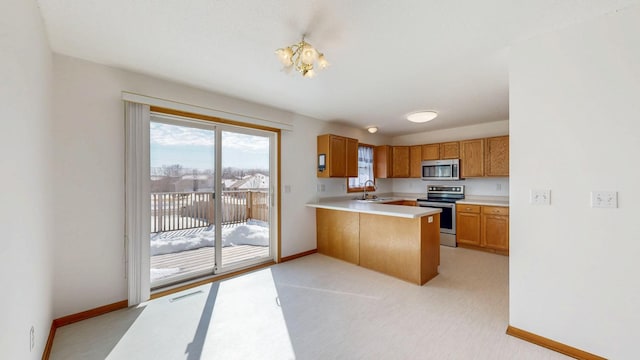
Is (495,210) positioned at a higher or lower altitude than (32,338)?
higher

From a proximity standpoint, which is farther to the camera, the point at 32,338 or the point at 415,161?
the point at 415,161

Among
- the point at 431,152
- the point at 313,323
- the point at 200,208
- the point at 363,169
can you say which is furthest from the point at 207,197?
the point at 431,152

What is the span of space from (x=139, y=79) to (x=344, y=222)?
→ 3157 millimetres

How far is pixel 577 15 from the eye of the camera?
1.61m

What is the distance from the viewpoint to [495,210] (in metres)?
4.14

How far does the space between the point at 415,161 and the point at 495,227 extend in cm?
204

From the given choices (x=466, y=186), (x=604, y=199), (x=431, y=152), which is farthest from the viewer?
(x=431, y=152)

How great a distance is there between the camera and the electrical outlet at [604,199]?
1.59 m

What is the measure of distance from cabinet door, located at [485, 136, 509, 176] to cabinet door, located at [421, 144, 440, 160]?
2.94 ft

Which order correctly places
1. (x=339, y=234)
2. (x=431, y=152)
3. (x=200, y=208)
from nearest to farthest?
(x=200, y=208)
(x=339, y=234)
(x=431, y=152)

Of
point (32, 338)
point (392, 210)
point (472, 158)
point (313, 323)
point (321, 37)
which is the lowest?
point (313, 323)

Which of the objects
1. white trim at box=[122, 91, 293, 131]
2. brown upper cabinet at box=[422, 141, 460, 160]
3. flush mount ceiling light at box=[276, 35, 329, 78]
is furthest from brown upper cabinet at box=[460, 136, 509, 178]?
flush mount ceiling light at box=[276, 35, 329, 78]

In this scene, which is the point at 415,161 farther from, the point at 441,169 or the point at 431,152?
the point at 441,169

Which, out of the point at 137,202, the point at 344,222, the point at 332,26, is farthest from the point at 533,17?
the point at 137,202
